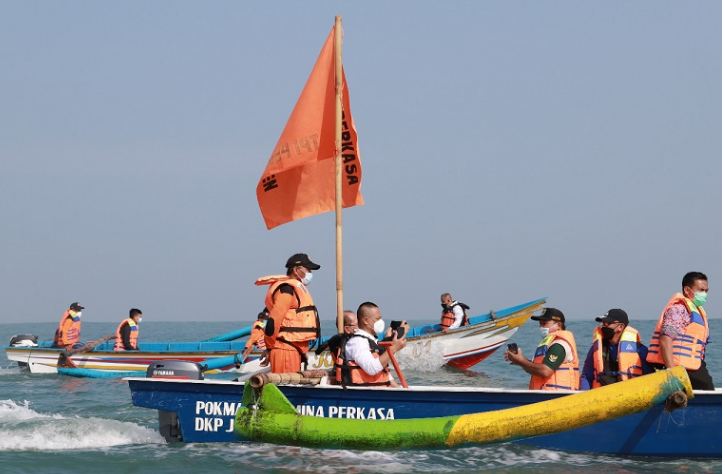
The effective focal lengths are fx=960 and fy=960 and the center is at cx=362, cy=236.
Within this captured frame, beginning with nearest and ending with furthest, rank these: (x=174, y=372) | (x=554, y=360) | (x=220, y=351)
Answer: (x=554, y=360)
(x=174, y=372)
(x=220, y=351)

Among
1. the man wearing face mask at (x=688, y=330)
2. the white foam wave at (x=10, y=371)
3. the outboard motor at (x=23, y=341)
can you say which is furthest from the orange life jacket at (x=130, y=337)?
the man wearing face mask at (x=688, y=330)

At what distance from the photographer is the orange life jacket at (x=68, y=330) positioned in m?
24.3

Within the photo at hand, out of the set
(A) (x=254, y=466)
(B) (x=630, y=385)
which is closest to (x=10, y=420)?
(A) (x=254, y=466)

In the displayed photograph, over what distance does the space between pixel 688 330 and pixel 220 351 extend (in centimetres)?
1472

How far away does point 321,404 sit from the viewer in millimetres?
10797

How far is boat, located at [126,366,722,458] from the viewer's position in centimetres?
990

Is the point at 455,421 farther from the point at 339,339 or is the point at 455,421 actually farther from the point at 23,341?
the point at 23,341

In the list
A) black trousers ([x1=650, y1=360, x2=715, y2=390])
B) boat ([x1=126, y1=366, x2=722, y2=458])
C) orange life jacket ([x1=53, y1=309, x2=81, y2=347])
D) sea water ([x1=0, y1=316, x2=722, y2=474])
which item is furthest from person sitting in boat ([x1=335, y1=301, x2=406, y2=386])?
orange life jacket ([x1=53, y1=309, x2=81, y2=347])

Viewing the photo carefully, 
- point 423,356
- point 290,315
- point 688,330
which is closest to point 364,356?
point 290,315

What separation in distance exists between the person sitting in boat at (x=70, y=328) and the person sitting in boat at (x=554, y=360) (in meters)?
16.4

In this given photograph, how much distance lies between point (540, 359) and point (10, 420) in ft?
26.4

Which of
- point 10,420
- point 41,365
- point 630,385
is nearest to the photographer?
point 630,385

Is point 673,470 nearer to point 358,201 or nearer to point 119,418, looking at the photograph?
point 358,201

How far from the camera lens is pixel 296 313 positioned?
11.0 meters
